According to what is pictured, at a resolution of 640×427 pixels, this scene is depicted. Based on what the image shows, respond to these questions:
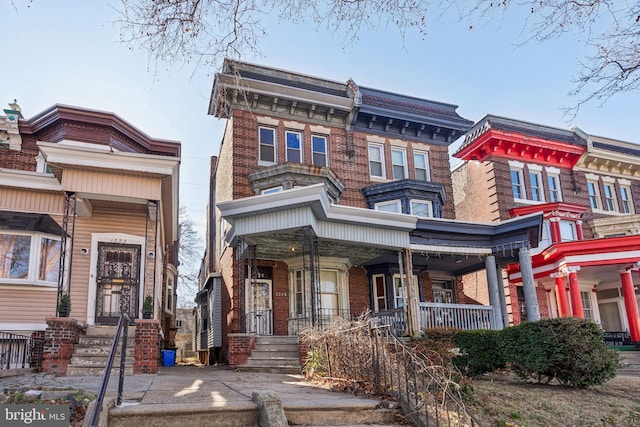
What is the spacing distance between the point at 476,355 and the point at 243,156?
1043 centimetres

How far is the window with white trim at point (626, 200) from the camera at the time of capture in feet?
80.5

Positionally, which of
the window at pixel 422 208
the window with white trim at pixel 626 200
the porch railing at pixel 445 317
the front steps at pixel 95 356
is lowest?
the front steps at pixel 95 356

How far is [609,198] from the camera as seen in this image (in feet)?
79.7

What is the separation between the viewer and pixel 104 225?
13.7 metres

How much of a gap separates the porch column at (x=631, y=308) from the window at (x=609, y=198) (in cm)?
615

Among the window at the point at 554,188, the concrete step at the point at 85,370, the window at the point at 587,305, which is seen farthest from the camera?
the window at the point at 554,188

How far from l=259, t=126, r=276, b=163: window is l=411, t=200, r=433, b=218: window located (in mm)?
5471

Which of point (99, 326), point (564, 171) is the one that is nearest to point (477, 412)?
point (99, 326)

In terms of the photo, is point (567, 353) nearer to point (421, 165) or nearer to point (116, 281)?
point (116, 281)

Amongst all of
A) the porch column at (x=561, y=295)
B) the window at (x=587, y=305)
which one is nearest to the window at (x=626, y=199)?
the window at (x=587, y=305)

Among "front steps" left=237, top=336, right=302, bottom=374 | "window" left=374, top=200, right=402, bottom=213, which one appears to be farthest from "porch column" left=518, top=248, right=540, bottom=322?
"front steps" left=237, top=336, right=302, bottom=374

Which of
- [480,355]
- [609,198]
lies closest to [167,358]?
[480,355]

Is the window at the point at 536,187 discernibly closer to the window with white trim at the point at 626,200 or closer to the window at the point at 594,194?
the window at the point at 594,194

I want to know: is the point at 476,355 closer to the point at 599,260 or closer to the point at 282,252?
the point at 282,252
